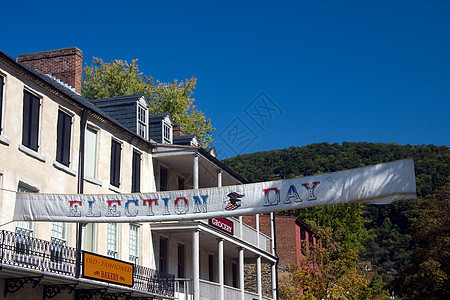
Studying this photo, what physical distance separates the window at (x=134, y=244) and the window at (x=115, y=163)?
2102mm

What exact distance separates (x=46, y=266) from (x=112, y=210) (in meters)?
4.16

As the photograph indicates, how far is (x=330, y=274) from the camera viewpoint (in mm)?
38031

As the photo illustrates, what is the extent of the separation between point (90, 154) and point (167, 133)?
309 inches

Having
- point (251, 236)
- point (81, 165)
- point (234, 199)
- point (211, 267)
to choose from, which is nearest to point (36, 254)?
point (81, 165)

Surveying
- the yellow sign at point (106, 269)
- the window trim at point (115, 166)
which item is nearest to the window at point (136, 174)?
the window trim at point (115, 166)

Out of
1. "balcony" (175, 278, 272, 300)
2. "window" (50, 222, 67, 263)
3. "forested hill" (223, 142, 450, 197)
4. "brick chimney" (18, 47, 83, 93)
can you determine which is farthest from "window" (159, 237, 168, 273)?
"forested hill" (223, 142, 450, 197)

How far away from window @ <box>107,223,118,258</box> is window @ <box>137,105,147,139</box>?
17.4 ft

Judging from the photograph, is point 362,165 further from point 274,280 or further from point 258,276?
point 258,276

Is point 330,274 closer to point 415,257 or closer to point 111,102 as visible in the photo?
point 415,257

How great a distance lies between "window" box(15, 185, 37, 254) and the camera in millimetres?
16766

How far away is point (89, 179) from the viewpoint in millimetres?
21875

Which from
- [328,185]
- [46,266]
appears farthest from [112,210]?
[328,185]

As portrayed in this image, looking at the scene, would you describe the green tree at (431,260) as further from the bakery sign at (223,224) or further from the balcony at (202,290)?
the balcony at (202,290)

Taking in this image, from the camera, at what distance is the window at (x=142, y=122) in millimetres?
27447
